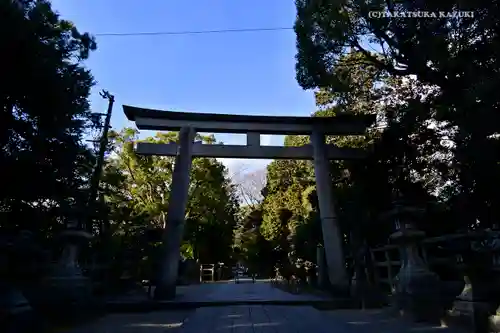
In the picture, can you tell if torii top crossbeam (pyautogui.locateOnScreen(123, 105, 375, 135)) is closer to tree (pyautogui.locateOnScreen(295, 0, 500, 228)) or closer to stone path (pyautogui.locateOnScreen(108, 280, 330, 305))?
tree (pyautogui.locateOnScreen(295, 0, 500, 228))

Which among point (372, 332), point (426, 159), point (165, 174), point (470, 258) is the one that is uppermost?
point (165, 174)

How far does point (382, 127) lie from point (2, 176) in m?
7.76

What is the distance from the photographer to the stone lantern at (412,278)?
205 inches

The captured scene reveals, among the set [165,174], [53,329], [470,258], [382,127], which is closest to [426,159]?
[382,127]

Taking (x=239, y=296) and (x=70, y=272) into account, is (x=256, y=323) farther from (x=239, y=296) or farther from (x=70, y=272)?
(x=239, y=296)

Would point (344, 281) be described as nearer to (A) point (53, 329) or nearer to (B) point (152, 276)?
(B) point (152, 276)

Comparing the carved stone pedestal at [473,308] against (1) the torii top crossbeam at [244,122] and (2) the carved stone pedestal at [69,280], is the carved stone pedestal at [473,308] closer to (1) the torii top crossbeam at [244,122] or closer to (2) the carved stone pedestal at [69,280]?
(2) the carved stone pedestal at [69,280]

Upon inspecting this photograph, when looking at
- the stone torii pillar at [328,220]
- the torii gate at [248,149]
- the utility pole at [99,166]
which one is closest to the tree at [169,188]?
the utility pole at [99,166]

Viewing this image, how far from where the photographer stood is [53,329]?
203 inches

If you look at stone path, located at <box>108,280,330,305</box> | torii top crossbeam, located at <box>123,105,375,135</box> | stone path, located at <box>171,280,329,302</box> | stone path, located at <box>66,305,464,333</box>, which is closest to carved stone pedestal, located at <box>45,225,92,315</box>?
stone path, located at <box>66,305,464,333</box>

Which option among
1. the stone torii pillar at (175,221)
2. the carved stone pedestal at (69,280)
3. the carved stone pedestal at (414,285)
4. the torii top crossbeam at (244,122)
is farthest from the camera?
the torii top crossbeam at (244,122)

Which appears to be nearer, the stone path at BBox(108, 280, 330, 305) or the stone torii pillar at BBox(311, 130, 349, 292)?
the stone path at BBox(108, 280, 330, 305)

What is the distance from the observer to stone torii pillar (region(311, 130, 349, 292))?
8883 mm

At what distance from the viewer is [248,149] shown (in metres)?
9.64
